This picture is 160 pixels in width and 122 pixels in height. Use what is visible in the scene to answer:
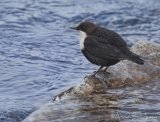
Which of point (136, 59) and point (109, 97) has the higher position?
point (136, 59)

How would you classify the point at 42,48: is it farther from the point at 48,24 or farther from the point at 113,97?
the point at 113,97

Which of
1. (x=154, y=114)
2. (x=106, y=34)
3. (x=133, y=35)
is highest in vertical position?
(x=106, y=34)

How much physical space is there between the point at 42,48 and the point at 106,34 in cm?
388

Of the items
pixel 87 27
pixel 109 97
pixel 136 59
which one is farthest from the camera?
pixel 87 27

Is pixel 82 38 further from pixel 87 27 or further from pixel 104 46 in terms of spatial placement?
pixel 104 46

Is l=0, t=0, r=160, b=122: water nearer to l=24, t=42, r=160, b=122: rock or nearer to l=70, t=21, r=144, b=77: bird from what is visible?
l=24, t=42, r=160, b=122: rock

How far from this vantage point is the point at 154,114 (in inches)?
220

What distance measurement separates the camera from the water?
7896 mm

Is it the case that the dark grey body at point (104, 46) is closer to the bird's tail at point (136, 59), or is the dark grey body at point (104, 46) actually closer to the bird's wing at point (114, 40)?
the bird's wing at point (114, 40)

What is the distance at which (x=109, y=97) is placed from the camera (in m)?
6.18

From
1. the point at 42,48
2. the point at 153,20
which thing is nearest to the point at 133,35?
the point at 153,20

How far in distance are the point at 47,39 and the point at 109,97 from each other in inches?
208

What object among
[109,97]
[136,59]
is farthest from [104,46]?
[109,97]

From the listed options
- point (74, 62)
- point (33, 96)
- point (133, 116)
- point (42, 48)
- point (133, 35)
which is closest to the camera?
point (133, 116)
